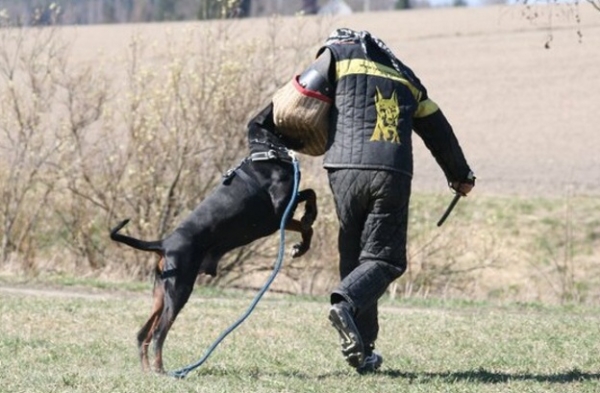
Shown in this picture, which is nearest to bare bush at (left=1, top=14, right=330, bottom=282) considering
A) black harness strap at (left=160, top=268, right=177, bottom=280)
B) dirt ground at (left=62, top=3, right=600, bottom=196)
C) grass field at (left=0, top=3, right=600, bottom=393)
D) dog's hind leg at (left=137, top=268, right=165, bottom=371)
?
grass field at (left=0, top=3, right=600, bottom=393)

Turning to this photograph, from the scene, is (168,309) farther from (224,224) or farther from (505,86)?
(505,86)

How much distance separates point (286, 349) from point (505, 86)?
2732 cm

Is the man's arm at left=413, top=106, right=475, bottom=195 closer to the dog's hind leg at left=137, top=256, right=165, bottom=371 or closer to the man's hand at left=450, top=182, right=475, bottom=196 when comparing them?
the man's hand at left=450, top=182, right=475, bottom=196

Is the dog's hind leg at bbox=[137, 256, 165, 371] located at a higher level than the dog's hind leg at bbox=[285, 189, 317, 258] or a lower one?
lower

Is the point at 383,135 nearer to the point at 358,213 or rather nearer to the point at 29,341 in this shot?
the point at 358,213

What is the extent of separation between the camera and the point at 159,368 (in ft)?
24.9

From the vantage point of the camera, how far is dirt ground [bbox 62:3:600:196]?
24406 millimetres

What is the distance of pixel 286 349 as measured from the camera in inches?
345

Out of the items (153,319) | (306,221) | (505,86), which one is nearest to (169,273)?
(153,319)

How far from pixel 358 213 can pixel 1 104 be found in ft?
31.0

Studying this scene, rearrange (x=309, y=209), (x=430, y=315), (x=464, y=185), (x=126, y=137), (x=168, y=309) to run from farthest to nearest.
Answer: (x=126, y=137)
(x=430, y=315)
(x=464, y=185)
(x=309, y=209)
(x=168, y=309)

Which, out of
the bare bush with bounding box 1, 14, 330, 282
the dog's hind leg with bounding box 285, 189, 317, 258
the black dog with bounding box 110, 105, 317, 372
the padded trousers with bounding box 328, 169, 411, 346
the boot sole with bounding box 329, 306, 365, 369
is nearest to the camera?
the boot sole with bounding box 329, 306, 365, 369

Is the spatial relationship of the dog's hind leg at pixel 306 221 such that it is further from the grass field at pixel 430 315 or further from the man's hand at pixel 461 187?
the man's hand at pixel 461 187

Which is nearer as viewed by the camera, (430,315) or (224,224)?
(224,224)
